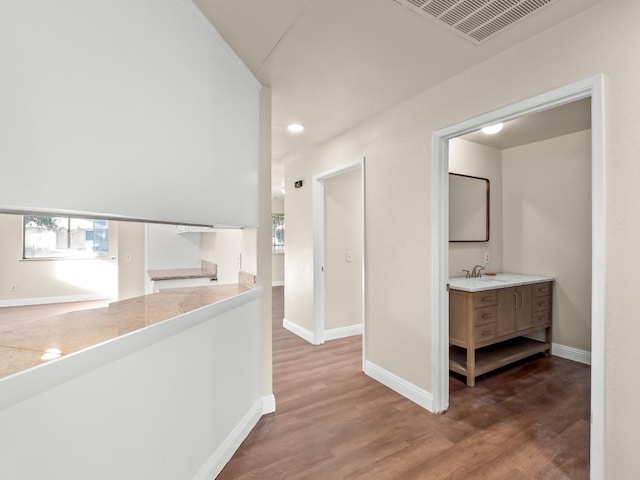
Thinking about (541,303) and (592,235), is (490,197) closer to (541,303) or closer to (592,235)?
(541,303)

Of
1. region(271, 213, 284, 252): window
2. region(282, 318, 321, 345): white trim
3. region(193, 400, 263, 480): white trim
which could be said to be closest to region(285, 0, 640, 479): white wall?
region(282, 318, 321, 345): white trim

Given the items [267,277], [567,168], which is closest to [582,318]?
[567,168]

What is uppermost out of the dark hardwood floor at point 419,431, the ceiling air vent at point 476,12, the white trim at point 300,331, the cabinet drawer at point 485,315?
the ceiling air vent at point 476,12

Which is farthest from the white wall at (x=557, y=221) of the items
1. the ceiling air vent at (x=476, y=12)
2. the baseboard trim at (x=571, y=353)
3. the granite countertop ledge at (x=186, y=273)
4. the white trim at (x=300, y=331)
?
the granite countertop ledge at (x=186, y=273)

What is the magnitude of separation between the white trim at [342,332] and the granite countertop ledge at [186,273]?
1775mm

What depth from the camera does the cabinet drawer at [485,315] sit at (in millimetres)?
2854

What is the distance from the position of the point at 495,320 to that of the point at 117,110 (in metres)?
3.28

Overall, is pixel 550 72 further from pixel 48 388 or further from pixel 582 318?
pixel 582 318

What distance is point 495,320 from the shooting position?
300 centimetres

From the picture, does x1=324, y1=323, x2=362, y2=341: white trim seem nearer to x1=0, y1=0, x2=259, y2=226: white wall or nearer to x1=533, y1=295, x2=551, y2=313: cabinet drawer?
x1=533, y1=295, x2=551, y2=313: cabinet drawer

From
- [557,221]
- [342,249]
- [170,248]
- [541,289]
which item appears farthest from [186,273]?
[557,221]

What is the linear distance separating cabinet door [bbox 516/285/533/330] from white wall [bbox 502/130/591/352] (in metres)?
0.49

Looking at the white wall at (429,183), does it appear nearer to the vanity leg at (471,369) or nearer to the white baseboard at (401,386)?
the white baseboard at (401,386)

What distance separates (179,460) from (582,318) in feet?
13.0
